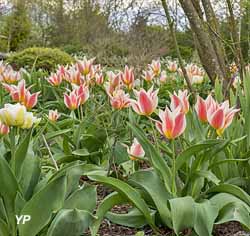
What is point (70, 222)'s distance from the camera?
160cm

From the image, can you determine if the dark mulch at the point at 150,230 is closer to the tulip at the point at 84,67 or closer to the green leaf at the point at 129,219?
the green leaf at the point at 129,219

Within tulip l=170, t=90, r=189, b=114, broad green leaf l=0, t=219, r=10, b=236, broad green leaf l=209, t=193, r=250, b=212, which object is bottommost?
broad green leaf l=209, t=193, r=250, b=212

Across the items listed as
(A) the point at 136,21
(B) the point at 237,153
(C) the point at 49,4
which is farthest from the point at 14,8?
(B) the point at 237,153

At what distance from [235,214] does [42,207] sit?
71 cm

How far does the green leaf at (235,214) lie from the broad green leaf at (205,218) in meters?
0.05

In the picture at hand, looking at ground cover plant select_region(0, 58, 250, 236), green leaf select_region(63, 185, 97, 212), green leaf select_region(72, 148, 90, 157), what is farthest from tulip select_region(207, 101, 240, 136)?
green leaf select_region(72, 148, 90, 157)

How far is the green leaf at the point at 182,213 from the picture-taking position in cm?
178

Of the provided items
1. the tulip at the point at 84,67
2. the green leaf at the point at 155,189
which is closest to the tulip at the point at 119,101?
the green leaf at the point at 155,189

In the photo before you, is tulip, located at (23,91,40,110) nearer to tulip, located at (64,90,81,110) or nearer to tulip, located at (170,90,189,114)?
tulip, located at (64,90,81,110)

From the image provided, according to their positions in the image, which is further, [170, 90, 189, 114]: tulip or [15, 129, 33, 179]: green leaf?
[170, 90, 189, 114]: tulip

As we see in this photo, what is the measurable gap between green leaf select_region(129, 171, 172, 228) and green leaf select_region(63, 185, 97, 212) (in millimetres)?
270

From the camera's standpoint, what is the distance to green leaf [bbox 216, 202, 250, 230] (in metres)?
1.84

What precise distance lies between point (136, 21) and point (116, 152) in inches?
273

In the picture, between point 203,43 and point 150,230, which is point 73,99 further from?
point 203,43
